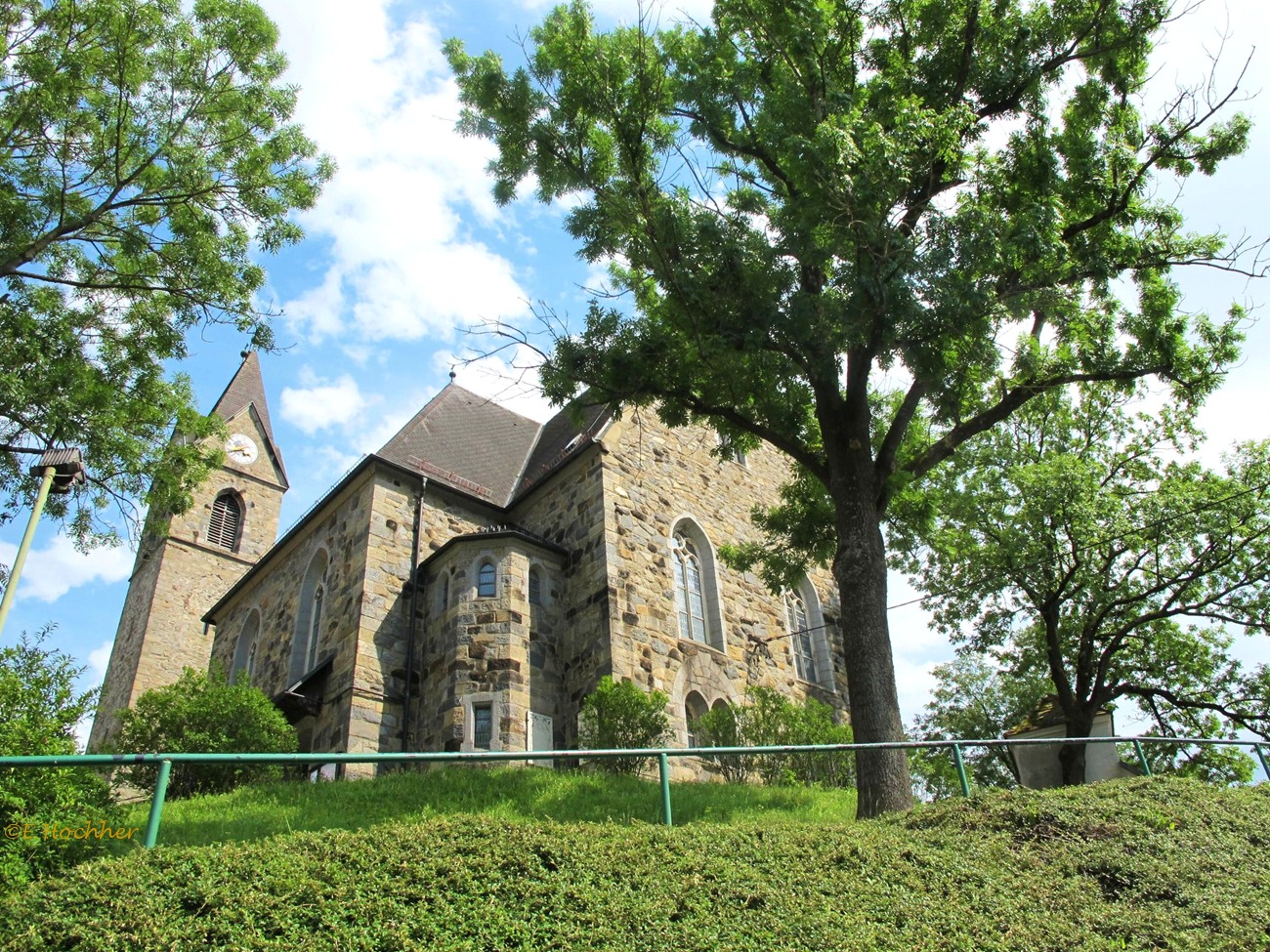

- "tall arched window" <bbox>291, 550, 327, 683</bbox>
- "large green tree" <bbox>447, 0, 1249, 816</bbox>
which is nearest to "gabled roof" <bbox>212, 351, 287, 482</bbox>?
"tall arched window" <bbox>291, 550, 327, 683</bbox>

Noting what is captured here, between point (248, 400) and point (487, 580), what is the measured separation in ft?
75.6

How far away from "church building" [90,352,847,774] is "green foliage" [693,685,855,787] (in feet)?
2.66

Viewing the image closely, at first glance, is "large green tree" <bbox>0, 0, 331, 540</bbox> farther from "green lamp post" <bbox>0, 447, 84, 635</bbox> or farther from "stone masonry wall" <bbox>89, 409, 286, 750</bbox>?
"stone masonry wall" <bbox>89, 409, 286, 750</bbox>

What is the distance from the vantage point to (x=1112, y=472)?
63.2 ft

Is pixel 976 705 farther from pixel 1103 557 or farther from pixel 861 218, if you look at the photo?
pixel 861 218

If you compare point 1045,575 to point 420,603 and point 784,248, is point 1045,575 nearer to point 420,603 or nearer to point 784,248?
point 784,248

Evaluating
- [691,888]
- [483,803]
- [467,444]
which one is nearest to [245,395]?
[467,444]

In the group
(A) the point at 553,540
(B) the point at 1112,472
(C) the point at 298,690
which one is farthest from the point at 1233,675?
(C) the point at 298,690

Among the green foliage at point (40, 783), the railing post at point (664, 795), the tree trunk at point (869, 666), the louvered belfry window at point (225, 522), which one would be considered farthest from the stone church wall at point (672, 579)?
the louvered belfry window at point (225, 522)

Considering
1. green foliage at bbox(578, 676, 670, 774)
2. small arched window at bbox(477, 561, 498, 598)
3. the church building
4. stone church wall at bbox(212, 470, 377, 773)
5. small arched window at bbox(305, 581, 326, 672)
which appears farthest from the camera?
small arched window at bbox(305, 581, 326, 672)

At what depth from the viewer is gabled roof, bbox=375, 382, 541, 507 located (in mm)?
20547

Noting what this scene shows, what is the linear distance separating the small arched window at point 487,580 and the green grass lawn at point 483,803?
441 centimetres

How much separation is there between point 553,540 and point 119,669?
58.2ft

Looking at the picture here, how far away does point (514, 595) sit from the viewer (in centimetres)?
1631
